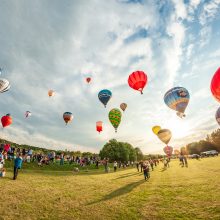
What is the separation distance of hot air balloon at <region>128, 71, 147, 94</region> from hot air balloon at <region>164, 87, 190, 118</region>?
4.48 m

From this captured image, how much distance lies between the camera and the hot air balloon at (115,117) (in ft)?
137

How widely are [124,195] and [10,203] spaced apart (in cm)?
765

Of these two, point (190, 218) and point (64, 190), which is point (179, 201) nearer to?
point (190, 218)

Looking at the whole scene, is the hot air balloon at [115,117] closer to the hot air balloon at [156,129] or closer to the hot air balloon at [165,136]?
the hot air balloon at [165,136]

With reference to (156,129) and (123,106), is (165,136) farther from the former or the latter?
(123,106)

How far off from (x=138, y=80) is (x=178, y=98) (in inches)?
278

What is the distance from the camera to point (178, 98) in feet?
103

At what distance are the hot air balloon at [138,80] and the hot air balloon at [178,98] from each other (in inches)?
176

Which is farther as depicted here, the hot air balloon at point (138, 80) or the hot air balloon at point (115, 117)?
the hot air balloon at point (115, 117)

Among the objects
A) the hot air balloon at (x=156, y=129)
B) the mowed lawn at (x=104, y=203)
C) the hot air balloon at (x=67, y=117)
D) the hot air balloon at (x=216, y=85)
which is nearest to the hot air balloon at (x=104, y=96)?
the hot air balloon at (x=67, y=117)

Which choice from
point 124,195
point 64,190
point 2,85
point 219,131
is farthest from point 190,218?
point 219,131

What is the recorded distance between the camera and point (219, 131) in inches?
5906

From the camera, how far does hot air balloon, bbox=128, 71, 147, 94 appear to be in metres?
32.9

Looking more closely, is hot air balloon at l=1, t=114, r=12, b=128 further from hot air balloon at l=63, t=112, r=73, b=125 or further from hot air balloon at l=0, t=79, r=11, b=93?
hot air balloon at l=63, t=112, r=73, b=125
